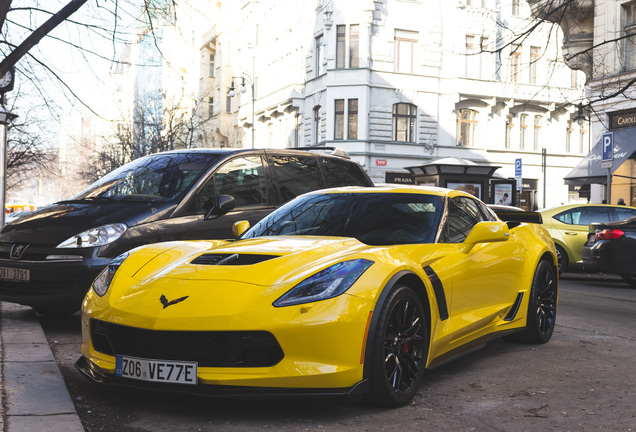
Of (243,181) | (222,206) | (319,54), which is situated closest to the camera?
(222,206)

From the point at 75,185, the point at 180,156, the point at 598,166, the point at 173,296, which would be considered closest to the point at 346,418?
the point at 173,296

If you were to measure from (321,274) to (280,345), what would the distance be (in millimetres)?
483

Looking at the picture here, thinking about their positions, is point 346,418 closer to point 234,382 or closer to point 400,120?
point 234,382

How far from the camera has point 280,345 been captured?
13.3 ft

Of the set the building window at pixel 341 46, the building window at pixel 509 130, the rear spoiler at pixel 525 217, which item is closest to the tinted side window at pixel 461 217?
the rear spoiler at pixel 525 217

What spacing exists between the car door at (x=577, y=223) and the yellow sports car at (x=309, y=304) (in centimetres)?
1027

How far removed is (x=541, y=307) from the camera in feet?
22.4

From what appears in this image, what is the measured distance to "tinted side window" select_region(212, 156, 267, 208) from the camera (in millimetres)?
7902

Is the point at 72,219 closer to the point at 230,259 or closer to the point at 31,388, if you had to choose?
the point at 31,388

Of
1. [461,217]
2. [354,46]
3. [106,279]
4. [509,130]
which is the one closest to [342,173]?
[461,217]

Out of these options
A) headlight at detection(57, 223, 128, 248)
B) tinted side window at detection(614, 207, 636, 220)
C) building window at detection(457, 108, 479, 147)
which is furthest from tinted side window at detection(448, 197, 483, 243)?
building window at detection(457, 108, 479, 147)

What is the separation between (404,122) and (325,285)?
3919 centimetres

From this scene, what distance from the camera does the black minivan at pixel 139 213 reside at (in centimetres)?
686

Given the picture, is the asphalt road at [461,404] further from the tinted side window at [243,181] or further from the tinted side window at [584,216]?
the tinted side window at [584,216]
